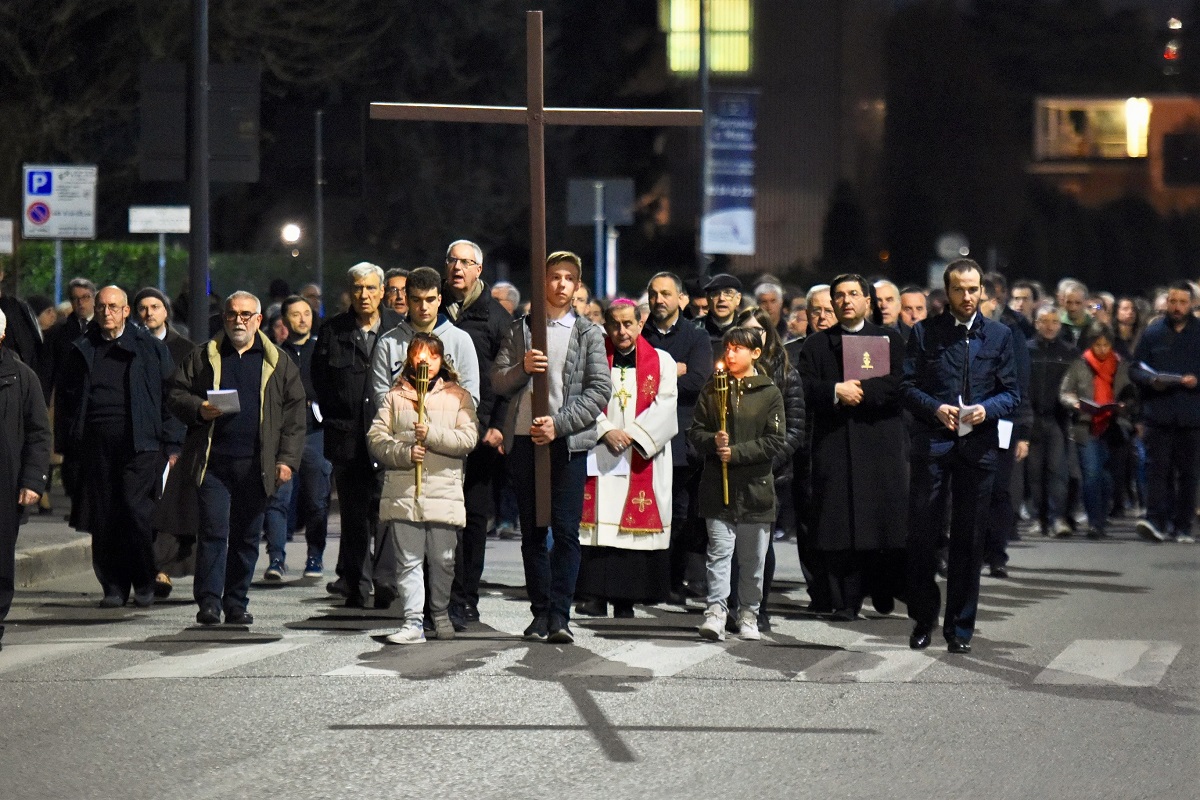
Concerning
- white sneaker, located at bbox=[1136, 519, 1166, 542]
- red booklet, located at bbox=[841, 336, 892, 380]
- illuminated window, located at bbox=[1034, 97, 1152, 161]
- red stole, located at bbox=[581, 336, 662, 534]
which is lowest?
white sneaker, located at bbox=[1136, 519, 1166, 542]

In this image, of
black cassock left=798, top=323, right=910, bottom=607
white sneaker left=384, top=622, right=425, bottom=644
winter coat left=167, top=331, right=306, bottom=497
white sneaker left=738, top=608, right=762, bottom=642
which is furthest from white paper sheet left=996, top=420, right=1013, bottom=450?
winter coat left=167, top=331, right=306, bottom=497

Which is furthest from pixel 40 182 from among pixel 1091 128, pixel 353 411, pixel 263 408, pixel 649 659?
pixel 1091 128

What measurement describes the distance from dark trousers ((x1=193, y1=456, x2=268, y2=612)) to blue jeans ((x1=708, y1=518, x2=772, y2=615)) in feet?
8.20

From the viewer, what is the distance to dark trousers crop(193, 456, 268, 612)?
11.6 m

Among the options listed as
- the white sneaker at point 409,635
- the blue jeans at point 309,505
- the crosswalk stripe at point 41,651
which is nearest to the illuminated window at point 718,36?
the blue jeans at point 309,505

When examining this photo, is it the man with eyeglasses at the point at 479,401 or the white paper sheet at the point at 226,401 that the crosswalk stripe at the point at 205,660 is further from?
the white paper sheet at the point at 226,401

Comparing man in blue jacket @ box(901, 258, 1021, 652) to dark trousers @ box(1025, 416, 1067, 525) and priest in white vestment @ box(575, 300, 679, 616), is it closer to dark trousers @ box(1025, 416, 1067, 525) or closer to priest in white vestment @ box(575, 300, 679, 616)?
priest in white vestment @ box(575, 300, 679, 616)

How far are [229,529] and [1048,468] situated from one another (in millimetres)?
7903

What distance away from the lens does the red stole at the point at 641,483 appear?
459 inches

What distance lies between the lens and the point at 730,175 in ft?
96.5

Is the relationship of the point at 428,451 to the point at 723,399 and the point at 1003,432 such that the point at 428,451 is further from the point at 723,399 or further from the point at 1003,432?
the point at 1003,432

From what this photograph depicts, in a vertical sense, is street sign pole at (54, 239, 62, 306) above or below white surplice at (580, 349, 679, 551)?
above

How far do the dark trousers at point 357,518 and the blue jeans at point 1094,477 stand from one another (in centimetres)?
701

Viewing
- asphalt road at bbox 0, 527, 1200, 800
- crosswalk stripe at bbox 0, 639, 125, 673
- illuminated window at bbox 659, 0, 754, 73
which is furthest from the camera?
illuminated window at bbox 659, 0, 754, 73
